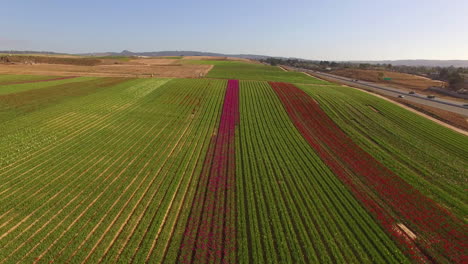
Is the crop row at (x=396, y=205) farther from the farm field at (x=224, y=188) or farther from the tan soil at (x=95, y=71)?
the tan soil at (x=95, y=71)

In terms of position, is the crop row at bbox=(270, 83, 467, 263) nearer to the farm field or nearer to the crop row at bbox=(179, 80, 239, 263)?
the farm field

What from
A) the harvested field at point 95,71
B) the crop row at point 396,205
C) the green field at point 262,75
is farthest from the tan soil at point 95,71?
the crop row at point 396,205

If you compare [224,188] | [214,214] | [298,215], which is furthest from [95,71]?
[298,215]

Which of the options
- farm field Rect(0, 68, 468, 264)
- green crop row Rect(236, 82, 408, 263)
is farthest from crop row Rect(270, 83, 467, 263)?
green crop row Rect(236, 82, 408, 263)

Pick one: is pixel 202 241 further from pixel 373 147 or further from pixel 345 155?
pixel 373 147

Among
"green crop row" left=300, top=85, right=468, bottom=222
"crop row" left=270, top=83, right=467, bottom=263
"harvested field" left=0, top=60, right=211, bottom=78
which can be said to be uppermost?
"harvested field" left=0, top=60, right=211, bottom=78
